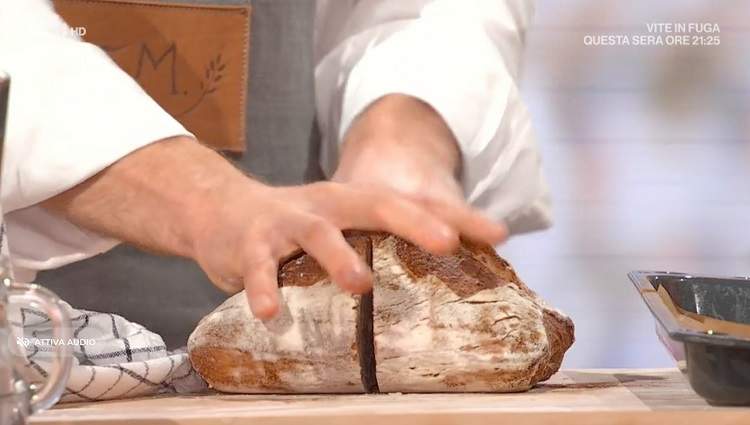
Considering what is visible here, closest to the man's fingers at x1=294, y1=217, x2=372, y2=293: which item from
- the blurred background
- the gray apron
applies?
the gray apron

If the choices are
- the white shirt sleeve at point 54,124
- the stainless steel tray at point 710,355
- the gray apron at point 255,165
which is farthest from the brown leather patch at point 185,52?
the stainless steel tray at point 710,355

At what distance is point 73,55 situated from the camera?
0.82 m

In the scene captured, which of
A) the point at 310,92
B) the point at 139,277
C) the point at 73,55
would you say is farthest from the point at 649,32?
the point at 73,55

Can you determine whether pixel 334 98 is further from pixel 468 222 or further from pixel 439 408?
pixel 439 408

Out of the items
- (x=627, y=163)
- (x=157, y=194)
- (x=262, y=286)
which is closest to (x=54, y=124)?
(x=157, y=194)

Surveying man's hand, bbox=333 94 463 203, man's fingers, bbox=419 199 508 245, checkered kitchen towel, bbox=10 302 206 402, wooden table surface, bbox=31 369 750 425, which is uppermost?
man's hand, bbox=333 94 463 203

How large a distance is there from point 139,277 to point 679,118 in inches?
42.4

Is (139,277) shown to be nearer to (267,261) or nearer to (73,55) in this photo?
(73,55)

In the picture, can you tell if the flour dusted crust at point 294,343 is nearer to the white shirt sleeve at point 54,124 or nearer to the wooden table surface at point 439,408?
the wooden table surface at point 439,408

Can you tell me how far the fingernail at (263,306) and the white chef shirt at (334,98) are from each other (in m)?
0.19

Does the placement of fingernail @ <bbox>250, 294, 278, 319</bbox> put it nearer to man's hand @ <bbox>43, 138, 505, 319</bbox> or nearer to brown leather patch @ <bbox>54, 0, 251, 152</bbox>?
man's hand @ <bbox>43, 138, 505, 319</bbox>

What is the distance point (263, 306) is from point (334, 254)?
5cm

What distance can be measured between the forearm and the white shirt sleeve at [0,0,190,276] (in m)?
0.01

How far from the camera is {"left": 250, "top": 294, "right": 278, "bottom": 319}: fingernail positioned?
63cm
